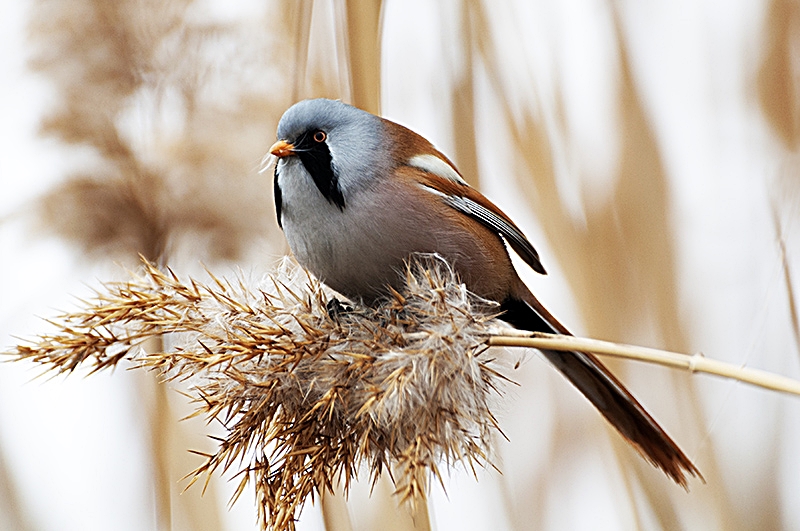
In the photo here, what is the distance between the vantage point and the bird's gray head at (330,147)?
73 centimetres

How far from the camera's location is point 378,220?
2.37 feet

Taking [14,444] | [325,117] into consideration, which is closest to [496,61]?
[325,117]

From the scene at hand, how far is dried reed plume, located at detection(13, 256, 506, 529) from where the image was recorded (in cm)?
60

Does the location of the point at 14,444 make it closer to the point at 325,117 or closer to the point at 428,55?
the point at 325,117

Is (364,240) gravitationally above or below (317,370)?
above

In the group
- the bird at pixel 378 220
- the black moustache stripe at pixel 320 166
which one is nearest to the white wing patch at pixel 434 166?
the bird at pixel 378 220

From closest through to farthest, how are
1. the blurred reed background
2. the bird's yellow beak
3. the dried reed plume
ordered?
the dried reed plume
the bird's yellow beak
the blurred reed background

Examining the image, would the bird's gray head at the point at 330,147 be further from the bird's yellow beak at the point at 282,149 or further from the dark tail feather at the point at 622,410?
the dark tail feather at the point at 622,410

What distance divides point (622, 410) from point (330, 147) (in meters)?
0.45

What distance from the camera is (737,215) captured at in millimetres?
1217

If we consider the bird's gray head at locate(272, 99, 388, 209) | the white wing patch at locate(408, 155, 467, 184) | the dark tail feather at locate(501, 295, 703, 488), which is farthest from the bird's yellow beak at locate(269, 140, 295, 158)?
the dark tail feather at locate(501, 295, 703, 488)

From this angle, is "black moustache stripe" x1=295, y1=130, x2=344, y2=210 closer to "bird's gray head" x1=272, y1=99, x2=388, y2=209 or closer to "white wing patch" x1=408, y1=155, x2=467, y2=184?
"bird's gray head" x1=272, y1=99, x2=388, y2=209

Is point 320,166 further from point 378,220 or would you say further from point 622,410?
point 622,410

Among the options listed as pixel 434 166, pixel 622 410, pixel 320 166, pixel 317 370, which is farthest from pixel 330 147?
pixel 622 410
